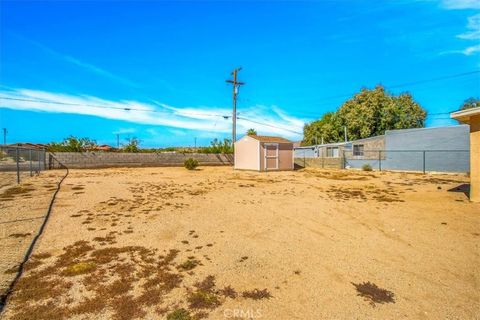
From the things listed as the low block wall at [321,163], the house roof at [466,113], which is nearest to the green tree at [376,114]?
the low block wall at [321,163]

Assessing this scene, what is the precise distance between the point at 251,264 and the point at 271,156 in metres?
17.5

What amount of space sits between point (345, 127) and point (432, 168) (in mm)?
14096

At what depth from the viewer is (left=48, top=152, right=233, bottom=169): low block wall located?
2095 centimetres

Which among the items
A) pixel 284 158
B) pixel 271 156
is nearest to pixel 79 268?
pixel 271 156

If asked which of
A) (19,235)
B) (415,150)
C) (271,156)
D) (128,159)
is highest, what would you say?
(415,150)

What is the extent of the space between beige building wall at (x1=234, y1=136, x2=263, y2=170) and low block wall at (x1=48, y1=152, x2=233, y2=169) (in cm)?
477

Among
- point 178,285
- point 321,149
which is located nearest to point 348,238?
point 178,285

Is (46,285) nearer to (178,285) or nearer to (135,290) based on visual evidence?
(135,290)

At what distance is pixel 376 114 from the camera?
102 feet

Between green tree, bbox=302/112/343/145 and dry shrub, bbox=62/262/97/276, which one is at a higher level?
green tree, bbox=302/112/343/145

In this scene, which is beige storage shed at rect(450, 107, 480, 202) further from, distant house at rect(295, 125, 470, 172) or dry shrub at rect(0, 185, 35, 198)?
dry shrub at rect(0, 185, 35, 198)

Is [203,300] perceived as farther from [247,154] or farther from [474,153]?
[247,154]

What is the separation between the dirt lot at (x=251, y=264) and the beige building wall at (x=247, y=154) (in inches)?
536

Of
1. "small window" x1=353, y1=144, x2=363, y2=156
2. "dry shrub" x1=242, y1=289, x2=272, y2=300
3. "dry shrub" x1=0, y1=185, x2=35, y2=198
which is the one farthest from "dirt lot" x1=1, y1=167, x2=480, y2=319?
"small window" x1=353, y1=144, x2=363, y2=156
